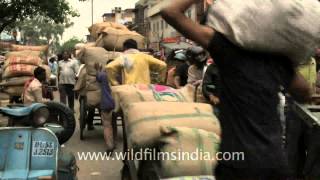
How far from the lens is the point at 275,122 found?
2.50 metres

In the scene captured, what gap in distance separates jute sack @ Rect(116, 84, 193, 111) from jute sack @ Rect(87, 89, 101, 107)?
3804 millimetres

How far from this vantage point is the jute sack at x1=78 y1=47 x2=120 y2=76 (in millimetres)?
9820

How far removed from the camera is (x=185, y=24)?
8.03ft

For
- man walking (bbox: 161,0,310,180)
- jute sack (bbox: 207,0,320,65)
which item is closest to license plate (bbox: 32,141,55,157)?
man walking (bbox: 161,0,310,180)

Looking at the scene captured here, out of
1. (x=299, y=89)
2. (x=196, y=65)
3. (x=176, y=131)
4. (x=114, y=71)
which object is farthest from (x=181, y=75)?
(x=299, y=89)

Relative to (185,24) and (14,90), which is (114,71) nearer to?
(185,24)

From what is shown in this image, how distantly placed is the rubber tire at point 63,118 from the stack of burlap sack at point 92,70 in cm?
298

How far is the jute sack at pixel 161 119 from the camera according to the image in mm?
4141

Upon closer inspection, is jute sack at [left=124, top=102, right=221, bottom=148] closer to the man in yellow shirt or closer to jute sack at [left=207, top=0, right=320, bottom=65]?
jute sack at [left=207, top=0, right=320, bottom=65]

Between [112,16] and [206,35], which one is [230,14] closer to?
[206,35]

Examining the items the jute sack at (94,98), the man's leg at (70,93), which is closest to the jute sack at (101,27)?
the man's leg at (70,93)

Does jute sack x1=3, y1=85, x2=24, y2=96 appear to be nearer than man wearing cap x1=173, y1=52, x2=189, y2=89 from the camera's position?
No

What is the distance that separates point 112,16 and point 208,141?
110m

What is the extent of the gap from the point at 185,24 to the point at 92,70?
7.54 meters
